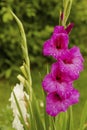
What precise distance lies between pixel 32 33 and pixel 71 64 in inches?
141

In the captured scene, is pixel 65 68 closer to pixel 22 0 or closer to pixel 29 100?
pixel 29 100

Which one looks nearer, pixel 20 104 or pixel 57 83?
pixel 57 83

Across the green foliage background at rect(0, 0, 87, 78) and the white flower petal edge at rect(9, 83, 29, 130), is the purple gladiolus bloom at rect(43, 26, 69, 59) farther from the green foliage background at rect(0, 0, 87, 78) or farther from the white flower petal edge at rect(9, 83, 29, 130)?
the green foliage background at rect(0, 0, 87, 78)

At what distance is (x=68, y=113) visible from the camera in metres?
3.12

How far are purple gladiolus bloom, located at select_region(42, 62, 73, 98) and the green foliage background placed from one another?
3.21 meters

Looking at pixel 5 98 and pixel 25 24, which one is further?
pixel 25 24

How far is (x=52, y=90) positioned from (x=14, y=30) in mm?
3539

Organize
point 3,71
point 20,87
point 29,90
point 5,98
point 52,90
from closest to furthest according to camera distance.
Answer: point 52,90 < point 29,90 < point 20,87 < point 5,98 < point 3,71

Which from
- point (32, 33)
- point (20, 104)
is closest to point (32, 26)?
Result: point (32, 33)

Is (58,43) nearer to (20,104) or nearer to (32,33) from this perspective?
(20,104)

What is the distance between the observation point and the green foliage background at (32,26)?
18.9 ft

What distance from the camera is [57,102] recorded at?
2377 mm

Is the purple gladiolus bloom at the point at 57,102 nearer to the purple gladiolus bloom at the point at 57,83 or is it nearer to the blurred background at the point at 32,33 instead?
the purple gladiolus bloom at the point at 57,83

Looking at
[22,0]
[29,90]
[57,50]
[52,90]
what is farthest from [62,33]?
[22,0]
